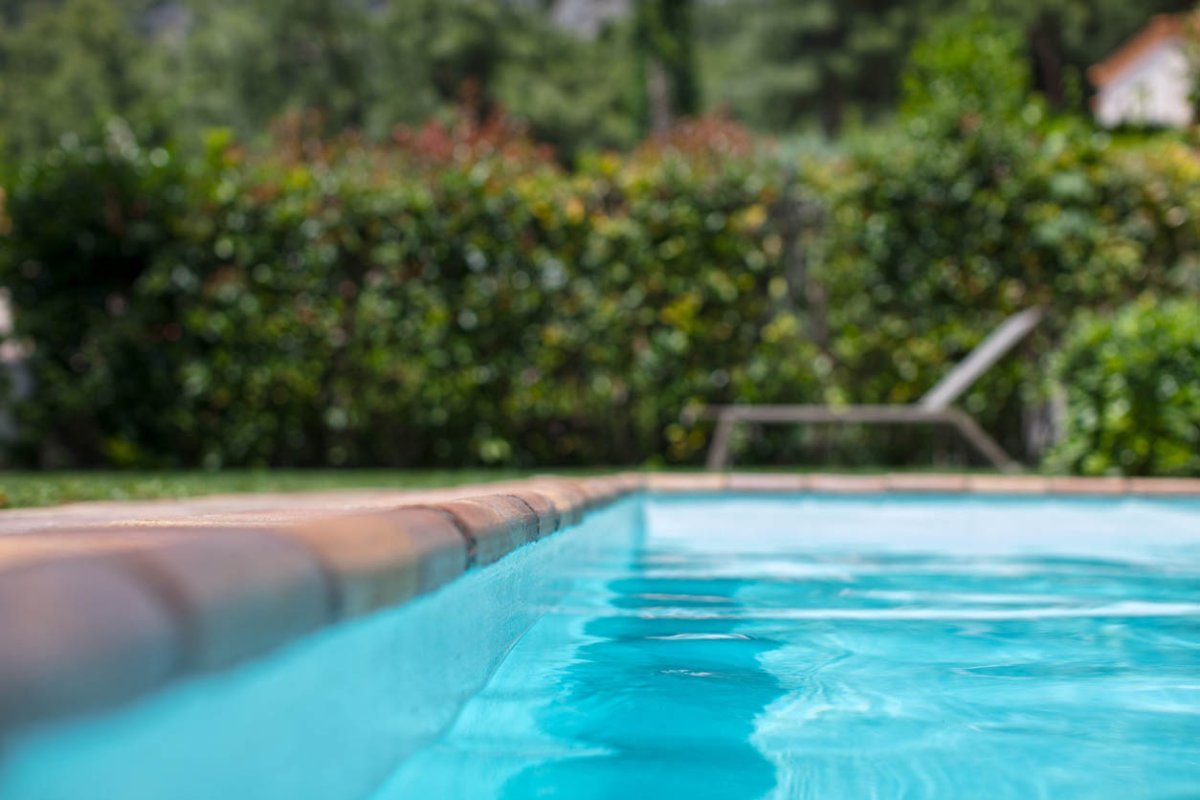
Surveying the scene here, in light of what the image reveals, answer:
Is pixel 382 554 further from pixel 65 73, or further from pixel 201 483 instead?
pixel 65 73

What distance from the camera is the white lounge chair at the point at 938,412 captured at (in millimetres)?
6961

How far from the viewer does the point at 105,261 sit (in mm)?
8062

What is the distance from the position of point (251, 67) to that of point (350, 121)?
2575 mm

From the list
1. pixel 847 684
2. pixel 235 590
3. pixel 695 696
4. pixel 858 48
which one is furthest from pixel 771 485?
pixel 858 48

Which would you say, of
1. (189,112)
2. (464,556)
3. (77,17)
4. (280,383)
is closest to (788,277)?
(280,383)

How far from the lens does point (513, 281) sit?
791cm

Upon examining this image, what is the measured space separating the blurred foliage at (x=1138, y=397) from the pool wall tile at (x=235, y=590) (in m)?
6.28

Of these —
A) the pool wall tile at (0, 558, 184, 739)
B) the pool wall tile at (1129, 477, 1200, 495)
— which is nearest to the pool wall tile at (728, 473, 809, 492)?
the pool wall tile at (1129, 477, 1200, 495)

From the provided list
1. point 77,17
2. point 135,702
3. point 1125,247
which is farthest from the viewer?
point 77,17

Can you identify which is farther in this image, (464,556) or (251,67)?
(251,67)

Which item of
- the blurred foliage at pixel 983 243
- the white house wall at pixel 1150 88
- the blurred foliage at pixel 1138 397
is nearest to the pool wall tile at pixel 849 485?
the blurred foliage at pixel 1138 397

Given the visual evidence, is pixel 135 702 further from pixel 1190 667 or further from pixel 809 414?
pixel 809 414

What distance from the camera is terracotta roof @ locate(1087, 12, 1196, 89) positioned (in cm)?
2509

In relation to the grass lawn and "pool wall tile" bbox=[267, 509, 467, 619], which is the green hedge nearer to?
the grass lawn
